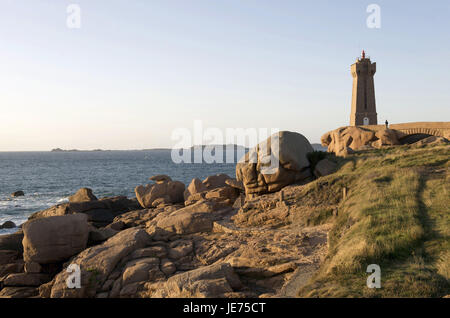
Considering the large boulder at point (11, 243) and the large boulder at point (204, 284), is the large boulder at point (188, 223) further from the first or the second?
the large boulder at point (11, 243)

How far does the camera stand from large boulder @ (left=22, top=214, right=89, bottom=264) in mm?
14773

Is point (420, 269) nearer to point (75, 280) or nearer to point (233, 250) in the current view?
point (233, 250)

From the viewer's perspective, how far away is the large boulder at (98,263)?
471 inches

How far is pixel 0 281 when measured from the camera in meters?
14.6

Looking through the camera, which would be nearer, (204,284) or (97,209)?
(204,284)

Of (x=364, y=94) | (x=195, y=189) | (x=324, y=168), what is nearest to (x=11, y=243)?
(x=195, y=189)

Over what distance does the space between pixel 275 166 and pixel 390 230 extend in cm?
976

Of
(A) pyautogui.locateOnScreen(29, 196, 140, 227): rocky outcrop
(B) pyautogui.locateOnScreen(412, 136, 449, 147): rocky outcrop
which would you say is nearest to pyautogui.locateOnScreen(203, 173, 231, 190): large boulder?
(A) pyautogui.locateOnScreen(29, 196, 140, 227): rocky outcrop

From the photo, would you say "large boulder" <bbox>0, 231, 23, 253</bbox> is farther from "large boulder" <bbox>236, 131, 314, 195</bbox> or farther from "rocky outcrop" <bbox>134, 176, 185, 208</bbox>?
"large boulder" <bbox>236, 131, 314, 195</bbox>

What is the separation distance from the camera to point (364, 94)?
47.0 metres

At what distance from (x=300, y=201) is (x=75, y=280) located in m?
10.5

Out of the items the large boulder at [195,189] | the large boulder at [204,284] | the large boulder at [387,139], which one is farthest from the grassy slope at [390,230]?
the large boulder at [387,139]

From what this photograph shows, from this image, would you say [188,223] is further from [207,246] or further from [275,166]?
[275,166]

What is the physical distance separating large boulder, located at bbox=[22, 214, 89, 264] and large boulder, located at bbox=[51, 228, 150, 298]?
136 cm
